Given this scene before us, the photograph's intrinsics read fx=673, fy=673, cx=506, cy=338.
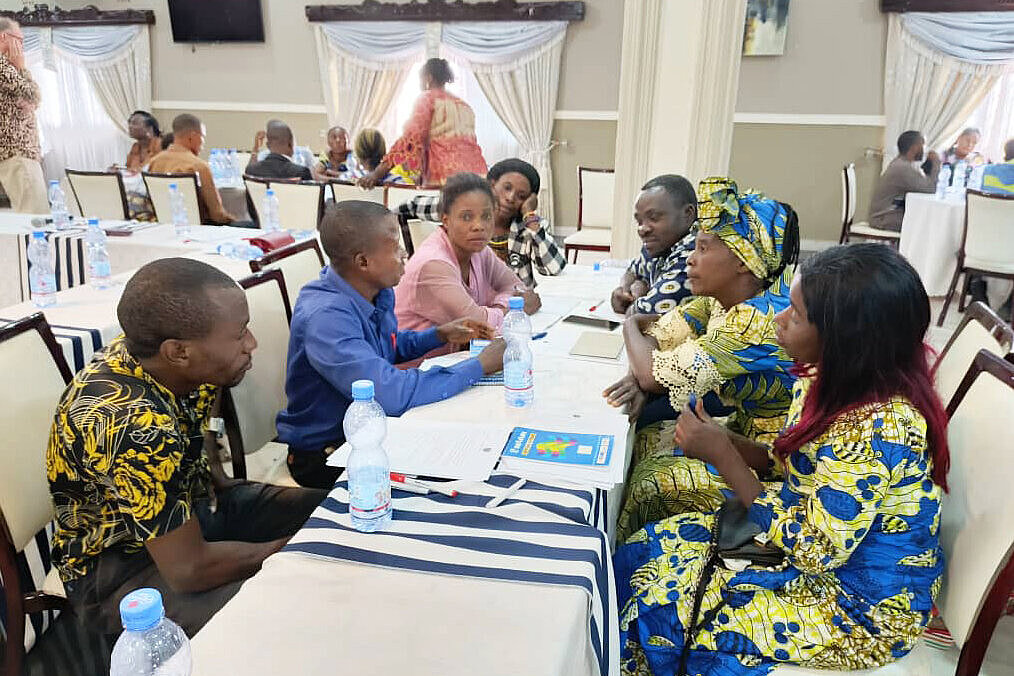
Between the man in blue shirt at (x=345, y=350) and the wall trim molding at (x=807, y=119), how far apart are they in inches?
231

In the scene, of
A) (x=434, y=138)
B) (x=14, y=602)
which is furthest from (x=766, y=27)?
(x=14, y=602)

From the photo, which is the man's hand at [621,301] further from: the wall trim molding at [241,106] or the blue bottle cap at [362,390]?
the wall trim molding at [241,106]

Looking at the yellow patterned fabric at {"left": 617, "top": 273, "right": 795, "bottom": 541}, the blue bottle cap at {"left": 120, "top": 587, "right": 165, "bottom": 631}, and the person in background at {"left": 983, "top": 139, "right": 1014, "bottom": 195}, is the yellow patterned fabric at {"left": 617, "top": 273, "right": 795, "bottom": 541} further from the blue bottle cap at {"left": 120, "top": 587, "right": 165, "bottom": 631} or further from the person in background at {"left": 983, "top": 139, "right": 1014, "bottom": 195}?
the person in background at {"left": 983, "top": 139, "right": 1014, "bottom": 195}

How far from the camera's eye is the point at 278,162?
5605 millimetres

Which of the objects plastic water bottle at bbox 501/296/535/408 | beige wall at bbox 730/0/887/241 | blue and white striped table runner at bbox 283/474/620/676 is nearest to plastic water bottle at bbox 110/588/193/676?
blue and white striped table runner at bbox 283/474/620/676

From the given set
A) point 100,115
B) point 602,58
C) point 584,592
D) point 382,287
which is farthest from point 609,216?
point 100,115

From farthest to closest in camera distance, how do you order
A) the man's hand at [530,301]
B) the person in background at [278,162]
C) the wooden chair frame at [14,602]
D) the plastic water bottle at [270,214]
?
the person in background at [278,162]
the plastic water bottle at [270,214]
the man's hand at [530,301]
the wooden chair frame at [14,602]

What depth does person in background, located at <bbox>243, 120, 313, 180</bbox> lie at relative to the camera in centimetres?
559

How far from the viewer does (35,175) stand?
206 inches

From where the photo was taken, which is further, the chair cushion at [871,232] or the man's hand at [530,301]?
the chair cushion at [871,232]

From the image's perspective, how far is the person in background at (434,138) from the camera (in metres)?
5.46

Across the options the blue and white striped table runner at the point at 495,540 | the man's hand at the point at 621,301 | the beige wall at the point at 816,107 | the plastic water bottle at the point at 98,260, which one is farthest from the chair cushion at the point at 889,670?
the beige wall at the point at 816,107

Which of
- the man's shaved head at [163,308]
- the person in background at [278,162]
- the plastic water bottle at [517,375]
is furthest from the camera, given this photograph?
the person in background at [278,162]

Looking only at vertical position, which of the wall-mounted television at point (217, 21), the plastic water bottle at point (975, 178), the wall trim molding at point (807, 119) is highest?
the wall-mounted television at point (217, 21)
